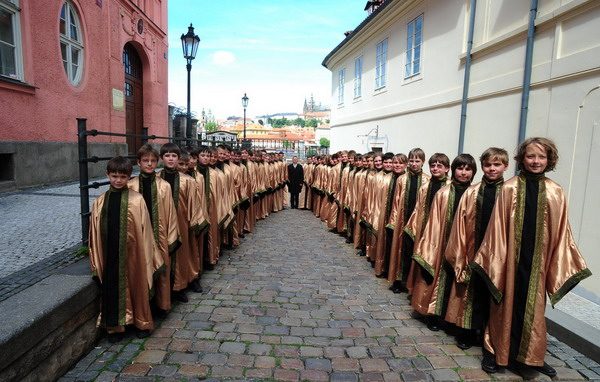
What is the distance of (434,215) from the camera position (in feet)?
13.5

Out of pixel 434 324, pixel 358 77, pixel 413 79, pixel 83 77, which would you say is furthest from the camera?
pixel 358 77

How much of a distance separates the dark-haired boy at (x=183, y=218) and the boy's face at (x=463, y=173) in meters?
3.04

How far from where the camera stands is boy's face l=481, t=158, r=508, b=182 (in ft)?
11.2

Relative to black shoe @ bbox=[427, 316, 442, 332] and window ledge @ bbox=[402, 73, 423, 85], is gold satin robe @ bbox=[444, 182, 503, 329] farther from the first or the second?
window ledge @ bbox=[402, 73, 423, 85]

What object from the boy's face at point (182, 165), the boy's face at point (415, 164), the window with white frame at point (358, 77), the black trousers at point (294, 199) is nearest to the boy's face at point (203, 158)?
the boy's face at point (182, 165)

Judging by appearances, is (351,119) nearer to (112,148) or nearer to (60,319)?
(112,148)

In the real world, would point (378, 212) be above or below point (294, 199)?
above

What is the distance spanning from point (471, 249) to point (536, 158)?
102 cm

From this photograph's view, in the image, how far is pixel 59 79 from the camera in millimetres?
10422

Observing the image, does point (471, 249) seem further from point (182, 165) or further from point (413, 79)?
point (413, 79)

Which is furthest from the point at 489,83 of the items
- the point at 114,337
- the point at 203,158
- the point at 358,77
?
the point at 358,77

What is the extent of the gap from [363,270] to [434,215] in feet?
7.55

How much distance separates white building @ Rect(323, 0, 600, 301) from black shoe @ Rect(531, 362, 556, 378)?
211 cm

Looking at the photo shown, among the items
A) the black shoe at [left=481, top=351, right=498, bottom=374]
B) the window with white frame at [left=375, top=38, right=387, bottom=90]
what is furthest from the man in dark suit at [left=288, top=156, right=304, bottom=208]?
the black shoe at [left=481, top=351, right=498, bottom=374]
